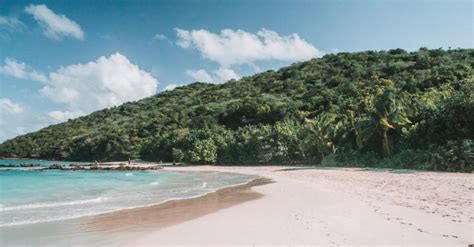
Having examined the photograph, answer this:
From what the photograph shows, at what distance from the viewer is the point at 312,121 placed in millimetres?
49500

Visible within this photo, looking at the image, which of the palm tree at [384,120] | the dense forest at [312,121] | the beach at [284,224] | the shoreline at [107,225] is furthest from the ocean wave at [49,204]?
the palm tree at [384,120]

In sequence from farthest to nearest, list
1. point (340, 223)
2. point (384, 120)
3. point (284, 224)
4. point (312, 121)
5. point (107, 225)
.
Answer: point (312, 121)
point (384, 120)
point (107, 225)
point (284, 224)
point (340, 223)

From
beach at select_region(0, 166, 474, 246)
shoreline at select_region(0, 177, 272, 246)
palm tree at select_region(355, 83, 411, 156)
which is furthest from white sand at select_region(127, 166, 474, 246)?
palm tree at select_region(355, 83, 411, 156)

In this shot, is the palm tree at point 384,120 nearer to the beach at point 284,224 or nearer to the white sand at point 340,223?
the beach at point 284,224

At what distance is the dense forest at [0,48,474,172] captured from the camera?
33084 millimetres

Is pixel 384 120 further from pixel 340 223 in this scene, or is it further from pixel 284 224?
pixel 284 224

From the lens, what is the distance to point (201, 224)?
10820 millimetres

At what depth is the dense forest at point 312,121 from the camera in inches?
1303

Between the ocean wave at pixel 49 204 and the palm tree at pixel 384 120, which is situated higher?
the palm tree at pixel 384 120

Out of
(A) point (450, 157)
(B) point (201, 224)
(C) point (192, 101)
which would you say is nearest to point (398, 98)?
(A) point (450, 157)

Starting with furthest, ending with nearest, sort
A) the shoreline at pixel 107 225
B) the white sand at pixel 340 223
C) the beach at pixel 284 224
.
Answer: the shoreline at pixel 107 225, the beach at pixel 284 224, the white sand at pixel 340 223

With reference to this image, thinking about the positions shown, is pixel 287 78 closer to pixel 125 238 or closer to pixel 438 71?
pixel 438 71

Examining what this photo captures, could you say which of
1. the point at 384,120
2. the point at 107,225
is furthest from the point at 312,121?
the point at 107,225

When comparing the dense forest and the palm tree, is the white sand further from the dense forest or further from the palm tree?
the palm tree
